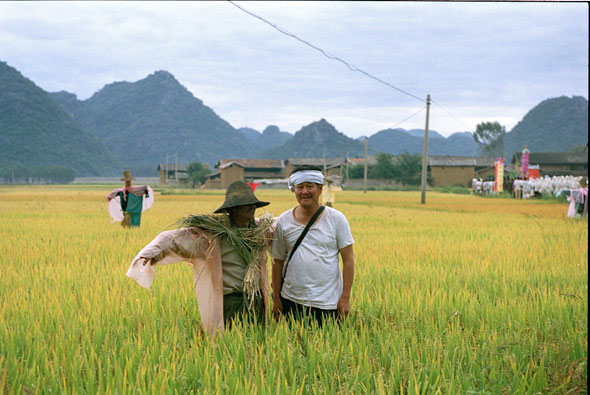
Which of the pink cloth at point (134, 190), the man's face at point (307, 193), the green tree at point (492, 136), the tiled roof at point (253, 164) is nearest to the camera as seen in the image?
the man's face at point (307, 193)

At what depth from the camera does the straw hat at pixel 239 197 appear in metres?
2.94

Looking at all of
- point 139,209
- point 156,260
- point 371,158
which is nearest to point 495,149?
point 371,158

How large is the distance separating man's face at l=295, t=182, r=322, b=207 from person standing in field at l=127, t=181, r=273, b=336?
209 millimetres

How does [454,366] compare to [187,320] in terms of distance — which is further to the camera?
[187,320]

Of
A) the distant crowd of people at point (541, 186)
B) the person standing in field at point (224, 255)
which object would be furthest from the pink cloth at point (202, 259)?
the distant crowd of people at point (541, 186)

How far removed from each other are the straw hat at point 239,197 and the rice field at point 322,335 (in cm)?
71

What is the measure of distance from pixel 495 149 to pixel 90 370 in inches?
3491

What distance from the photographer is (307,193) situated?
9.80ft

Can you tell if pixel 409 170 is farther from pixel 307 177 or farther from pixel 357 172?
pixel 307 177

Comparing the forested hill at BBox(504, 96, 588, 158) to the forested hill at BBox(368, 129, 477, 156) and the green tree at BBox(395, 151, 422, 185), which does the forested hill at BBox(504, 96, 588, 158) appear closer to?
the forested hill at BBox(368, 129, 477, 156)

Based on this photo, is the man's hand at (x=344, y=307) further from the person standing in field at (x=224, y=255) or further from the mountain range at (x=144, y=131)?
the mountain range at (x=144, y=131)

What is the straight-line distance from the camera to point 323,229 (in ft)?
9.99

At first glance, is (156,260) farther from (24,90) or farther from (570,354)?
(24,90)

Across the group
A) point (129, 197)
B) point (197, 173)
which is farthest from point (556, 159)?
point (129, 197)
